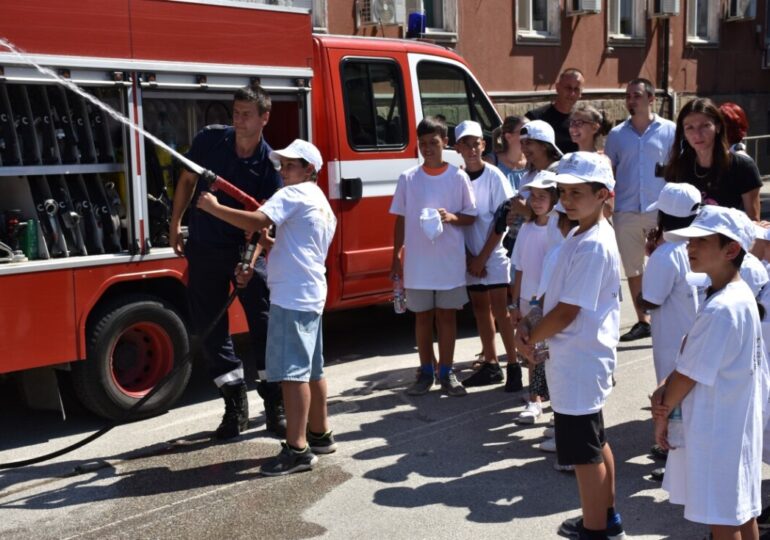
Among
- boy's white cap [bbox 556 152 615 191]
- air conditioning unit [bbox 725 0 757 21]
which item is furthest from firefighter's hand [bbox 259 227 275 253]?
air conditioning unit [bbox 725 0 757 21]

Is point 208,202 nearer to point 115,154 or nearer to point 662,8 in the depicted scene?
point 115,154

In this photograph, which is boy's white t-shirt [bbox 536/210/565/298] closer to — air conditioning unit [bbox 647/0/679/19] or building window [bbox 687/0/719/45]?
air conditioning unit [bbox 647/0/679/19]

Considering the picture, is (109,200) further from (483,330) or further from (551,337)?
(551,337)

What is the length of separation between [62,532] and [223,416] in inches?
61.9

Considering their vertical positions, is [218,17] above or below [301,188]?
above

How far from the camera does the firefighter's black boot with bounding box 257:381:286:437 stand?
237 inches

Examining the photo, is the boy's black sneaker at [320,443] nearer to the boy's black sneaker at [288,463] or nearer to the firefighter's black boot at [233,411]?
the boy's black sneaker at [288,463]

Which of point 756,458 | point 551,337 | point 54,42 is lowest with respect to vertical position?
point 756,458

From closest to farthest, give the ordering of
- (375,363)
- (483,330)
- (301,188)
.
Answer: (301,188) → (483,330) → (375,363)

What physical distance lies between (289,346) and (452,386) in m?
1.80

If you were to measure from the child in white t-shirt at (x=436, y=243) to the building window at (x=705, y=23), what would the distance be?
19391 mm

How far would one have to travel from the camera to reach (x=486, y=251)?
6738 millimetres

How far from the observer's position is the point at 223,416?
6.13m

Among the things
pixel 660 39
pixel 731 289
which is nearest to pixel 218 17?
pixel 731 289
